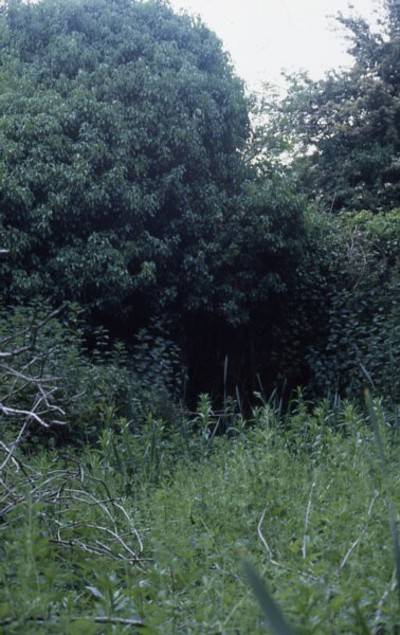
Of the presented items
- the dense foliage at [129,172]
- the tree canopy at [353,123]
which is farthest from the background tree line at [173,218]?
the tree canopy at [353,123]

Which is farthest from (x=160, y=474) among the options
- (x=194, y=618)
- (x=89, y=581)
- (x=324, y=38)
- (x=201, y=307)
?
(x=324, y=38)

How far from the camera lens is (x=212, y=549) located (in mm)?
2723

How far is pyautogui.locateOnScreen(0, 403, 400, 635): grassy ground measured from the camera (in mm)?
1927

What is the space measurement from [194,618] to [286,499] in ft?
4.12

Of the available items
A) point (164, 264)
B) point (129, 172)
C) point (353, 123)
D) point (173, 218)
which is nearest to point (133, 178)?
point (129, 172)

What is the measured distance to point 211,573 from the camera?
2.44 m

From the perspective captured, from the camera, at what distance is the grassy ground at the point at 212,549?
6.32ft

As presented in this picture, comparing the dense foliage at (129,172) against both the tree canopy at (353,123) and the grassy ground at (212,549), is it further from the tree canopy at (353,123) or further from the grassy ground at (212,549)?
the grassy ground at (212,549)

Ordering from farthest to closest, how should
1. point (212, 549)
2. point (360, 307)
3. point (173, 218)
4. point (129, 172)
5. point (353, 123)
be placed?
point (353, 123), point (360, 307), point (173, 218), point (129, 172), point (212, 549)

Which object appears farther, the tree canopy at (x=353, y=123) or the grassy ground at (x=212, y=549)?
→ the tree canopy at (x=353, y=123)

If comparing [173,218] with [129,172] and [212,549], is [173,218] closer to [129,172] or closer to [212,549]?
[129,172]

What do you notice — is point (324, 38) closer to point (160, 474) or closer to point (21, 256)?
point (21, 256)

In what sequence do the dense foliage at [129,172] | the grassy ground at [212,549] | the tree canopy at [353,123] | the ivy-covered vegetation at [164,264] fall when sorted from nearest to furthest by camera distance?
the grassy ground at [212,549], the ivy-covered vegetation at [164,264], the dense foliage at [129,172], the tree canopy at [353,123]

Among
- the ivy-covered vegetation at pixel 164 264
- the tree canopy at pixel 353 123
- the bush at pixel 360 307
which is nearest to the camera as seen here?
the ivy-covered vegetation at pixel 164 264
